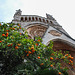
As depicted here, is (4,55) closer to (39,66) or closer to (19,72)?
(19,72)

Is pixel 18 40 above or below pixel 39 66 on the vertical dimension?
above

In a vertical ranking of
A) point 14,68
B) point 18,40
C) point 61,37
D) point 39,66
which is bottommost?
point 39,66

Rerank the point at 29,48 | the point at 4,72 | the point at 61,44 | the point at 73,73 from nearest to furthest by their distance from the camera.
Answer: the point at 29,48
the point at 4,72
the point at 73,73
the point at 61,44

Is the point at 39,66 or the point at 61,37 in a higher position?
the point at 61,37

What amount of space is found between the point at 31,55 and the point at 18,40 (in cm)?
62

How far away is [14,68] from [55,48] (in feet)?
15.3

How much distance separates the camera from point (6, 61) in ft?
8.31

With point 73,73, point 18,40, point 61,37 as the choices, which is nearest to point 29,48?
point 18,40

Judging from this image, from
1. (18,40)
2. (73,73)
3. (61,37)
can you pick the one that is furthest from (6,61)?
(61,37)

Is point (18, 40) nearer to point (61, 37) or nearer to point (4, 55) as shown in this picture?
point (4, 55)

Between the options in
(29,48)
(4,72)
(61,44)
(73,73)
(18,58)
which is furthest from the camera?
(61,44)

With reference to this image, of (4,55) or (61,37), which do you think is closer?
(4,55)

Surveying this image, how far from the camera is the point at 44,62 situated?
2676 millimetres

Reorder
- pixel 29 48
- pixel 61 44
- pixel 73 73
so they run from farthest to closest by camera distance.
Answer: pixel 61 44 < pixel 73 73 < pixel 29 48
